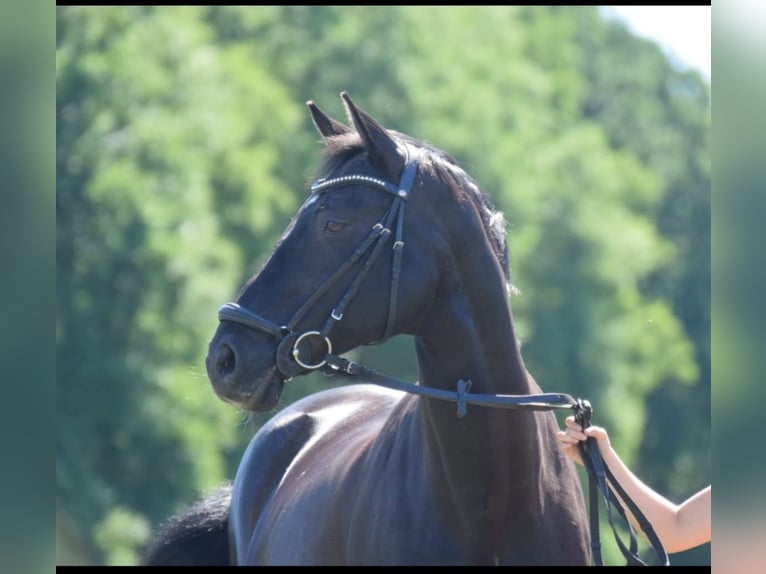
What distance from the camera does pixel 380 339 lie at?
396cm

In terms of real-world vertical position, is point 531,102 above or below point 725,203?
above

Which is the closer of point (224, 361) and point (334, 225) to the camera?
point (224, 361)

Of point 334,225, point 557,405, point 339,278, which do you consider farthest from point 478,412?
point 334,225

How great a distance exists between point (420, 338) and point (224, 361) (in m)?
0.64

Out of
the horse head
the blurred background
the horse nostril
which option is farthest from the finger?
the blurred background

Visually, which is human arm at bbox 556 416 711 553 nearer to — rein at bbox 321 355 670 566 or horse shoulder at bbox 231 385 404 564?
rein at bbox 321 355 670 566

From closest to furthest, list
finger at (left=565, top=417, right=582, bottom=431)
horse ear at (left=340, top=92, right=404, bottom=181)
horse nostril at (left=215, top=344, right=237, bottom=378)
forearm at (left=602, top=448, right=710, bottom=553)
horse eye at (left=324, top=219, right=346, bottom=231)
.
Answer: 1. horse nostril at (left=215, top=344, right=237, bottom=378)
2. horse eye at (left=324, top=219, right=346, bottom=231)
3. horse ear at (left=340, top=92, right=404, bottom=181)
4. finger at (left=565, top=417, right=582, bottom=431)
5. forearm at (left=602, top=448, right=710, bottom=553)

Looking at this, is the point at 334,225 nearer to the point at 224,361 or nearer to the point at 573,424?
the point at 224,361

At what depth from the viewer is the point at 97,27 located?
18891mm

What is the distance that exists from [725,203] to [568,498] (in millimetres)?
2322

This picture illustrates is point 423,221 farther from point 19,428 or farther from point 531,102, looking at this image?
point 531,102

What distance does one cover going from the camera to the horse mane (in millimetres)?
4055

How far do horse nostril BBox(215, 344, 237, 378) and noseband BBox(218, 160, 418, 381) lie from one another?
0.09 meters

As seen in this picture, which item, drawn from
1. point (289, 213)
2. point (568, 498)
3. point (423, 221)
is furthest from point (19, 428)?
point (289, 213)
